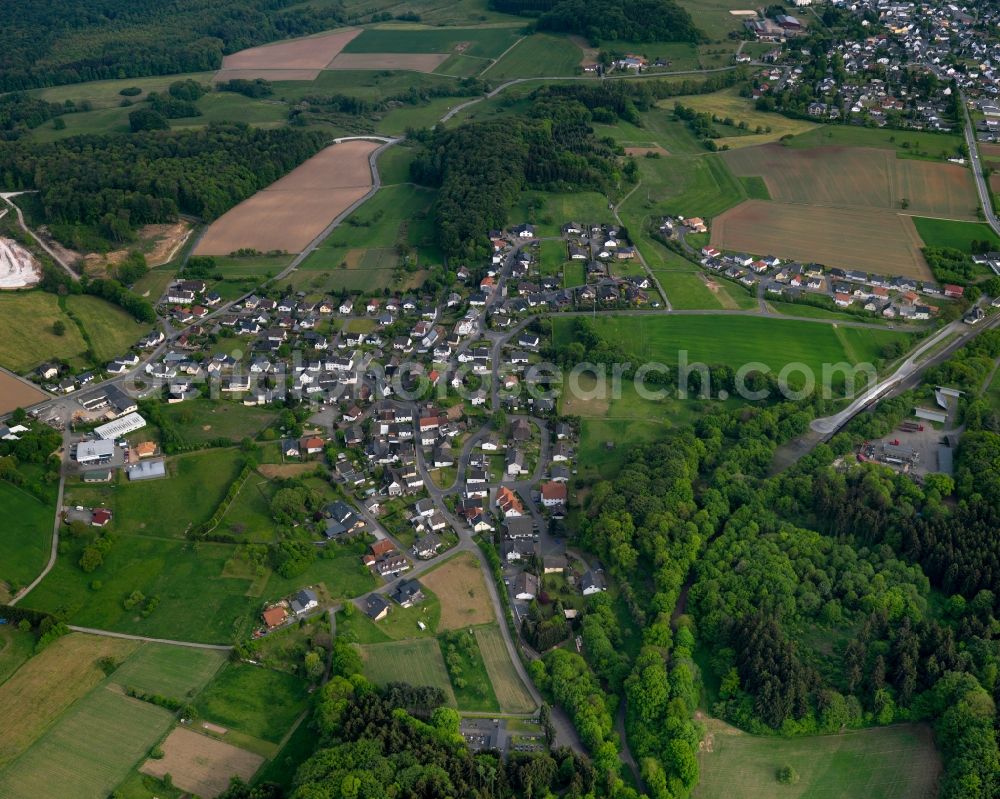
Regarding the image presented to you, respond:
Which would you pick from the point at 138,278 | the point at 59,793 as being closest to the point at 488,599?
the point at 59,793

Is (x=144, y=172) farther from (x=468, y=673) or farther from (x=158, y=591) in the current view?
(x=468, y=673)

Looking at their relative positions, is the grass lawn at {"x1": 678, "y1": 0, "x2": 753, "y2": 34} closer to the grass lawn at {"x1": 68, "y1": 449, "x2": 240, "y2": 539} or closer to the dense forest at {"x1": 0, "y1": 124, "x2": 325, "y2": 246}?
the dense forest at {"x1": 0, "y1": 124, "x2": 325, "y2": 246}

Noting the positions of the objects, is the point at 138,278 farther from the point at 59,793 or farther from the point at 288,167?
the point at 59,793

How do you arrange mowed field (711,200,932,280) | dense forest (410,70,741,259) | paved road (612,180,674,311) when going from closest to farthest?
paved road (612,180,674,311) < mowed field (711,200,932,280) < dense forest (410,70,741,259)

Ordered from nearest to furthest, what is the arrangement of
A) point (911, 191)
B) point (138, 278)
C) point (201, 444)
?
point (201, 444)
point (138, 278)
point (911, 191)

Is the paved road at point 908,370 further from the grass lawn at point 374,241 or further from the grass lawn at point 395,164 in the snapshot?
the grass lawn at point 395,164

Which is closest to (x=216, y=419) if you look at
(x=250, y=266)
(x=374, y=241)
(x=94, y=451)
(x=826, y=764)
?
(x=94, y=451)

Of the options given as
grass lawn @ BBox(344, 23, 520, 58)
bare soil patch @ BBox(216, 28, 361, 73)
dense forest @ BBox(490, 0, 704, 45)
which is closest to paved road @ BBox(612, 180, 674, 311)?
dense forest @ BBox(490, 0, 704, 45)
